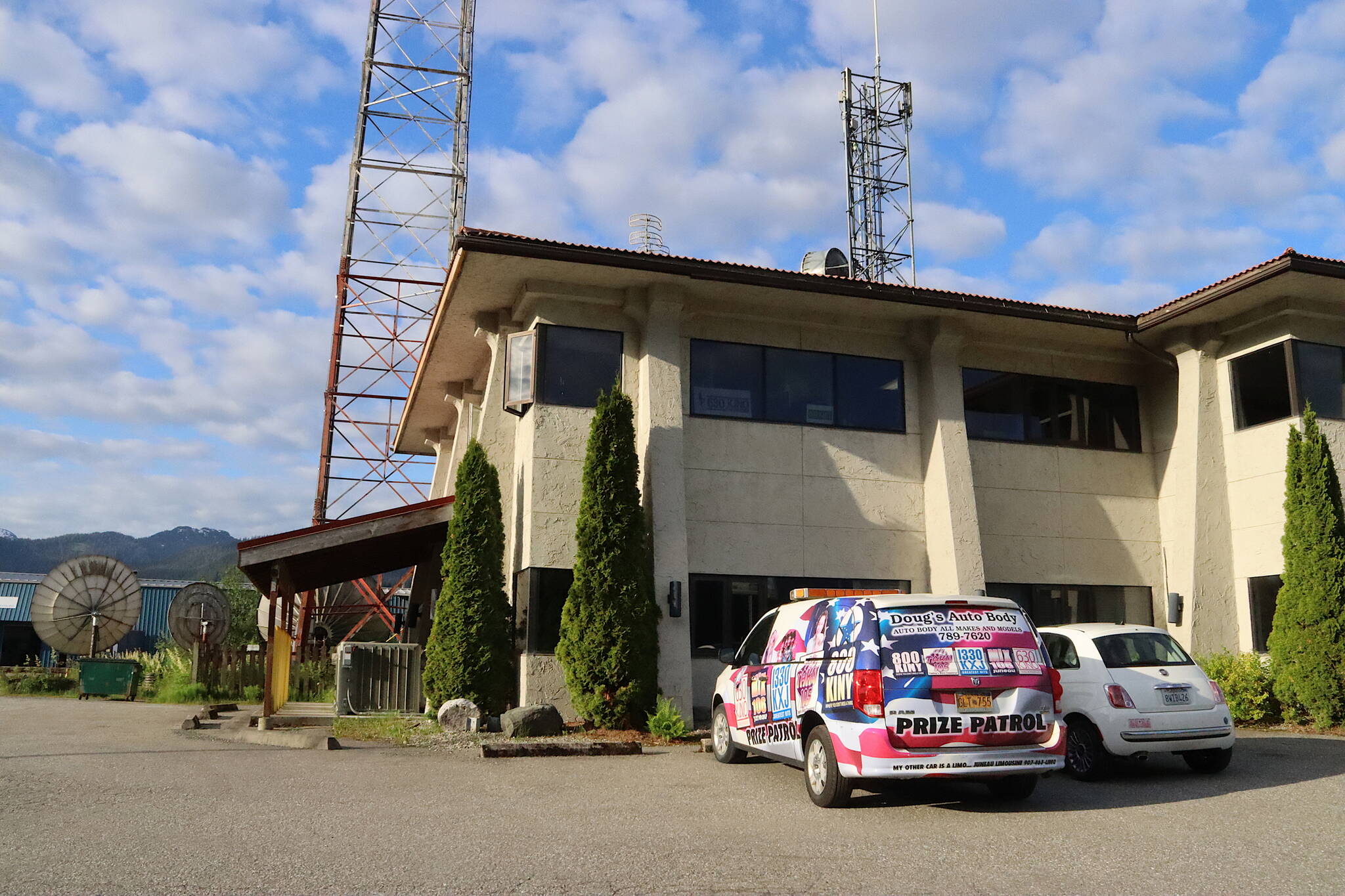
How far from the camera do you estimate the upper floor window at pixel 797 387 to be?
55.2 ft

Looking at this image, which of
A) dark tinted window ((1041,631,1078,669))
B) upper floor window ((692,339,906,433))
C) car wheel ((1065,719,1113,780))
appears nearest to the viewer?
car wheel ((1065,719,1113,780))

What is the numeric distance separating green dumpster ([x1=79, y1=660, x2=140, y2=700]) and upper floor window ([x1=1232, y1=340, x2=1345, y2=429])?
2538 cm

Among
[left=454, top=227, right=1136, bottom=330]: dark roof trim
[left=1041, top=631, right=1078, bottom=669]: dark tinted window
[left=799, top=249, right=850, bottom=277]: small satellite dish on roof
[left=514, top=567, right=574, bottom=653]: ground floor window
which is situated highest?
[left=799, top=249, right=850, bottom=277]: small satellite dish on roof

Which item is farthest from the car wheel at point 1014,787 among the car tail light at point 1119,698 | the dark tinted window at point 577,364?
the dark tinted window at point 577,364

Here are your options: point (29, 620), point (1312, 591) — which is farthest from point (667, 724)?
point (29, 620)

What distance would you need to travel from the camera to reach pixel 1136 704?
1032cm

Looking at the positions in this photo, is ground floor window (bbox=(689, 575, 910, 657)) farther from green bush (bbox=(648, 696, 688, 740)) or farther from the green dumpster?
the green dumpster

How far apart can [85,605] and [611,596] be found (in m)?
23.5

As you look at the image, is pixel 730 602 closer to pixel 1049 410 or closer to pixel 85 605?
pixel 1049 410

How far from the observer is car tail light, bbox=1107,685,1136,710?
10312 mm

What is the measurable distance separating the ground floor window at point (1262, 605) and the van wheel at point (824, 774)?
11.1m

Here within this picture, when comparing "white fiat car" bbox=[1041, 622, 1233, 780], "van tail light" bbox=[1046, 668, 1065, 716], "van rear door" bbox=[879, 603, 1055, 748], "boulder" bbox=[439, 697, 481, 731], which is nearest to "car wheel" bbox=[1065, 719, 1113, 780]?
"white fiat car" bbox=[1041, 622, 1233, 780]

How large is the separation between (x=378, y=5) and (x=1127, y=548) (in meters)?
31.6

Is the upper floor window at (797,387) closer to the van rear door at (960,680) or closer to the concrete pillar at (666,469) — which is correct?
the concrete pillar at (666,469)
